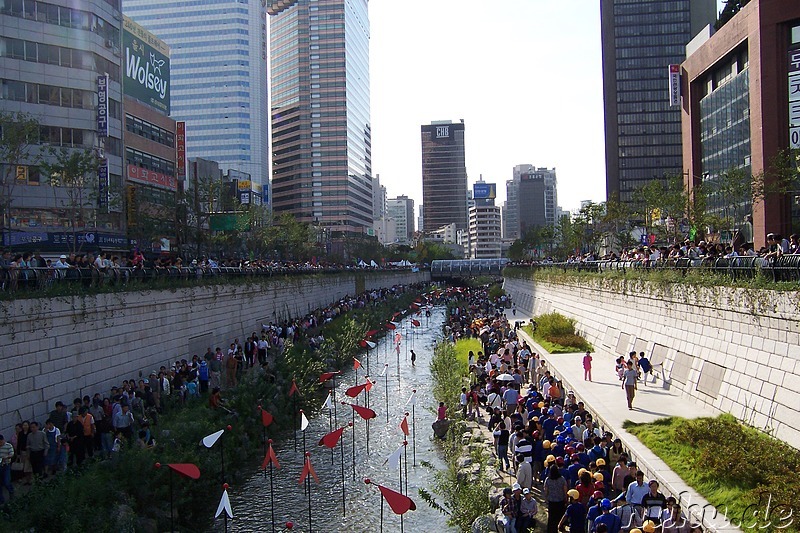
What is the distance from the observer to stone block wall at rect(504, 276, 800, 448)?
1611 centimetres

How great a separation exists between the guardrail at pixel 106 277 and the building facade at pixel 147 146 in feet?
42.0

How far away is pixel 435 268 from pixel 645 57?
59318 millimetres

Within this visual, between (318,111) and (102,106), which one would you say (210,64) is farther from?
(102,106)

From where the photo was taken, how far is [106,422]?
744 inches

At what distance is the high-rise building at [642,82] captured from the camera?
130 m

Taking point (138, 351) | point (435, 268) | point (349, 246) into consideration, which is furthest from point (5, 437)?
point (435, 268)

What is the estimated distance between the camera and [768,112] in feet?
155

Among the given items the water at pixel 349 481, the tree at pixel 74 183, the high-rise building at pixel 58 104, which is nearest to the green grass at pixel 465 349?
the water at pixel 349 481

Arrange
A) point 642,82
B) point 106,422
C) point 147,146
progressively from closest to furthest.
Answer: point 106,422
point 147,146
point 642,82

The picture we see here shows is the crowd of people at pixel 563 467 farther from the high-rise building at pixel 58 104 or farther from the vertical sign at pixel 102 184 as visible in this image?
the high-rise building at pixel 58 104

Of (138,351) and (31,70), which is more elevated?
(31,70)

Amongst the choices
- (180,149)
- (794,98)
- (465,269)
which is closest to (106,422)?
(794,98)

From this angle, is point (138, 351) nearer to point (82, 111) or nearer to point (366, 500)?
point (366, 500)

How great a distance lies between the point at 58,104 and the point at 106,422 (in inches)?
1343
